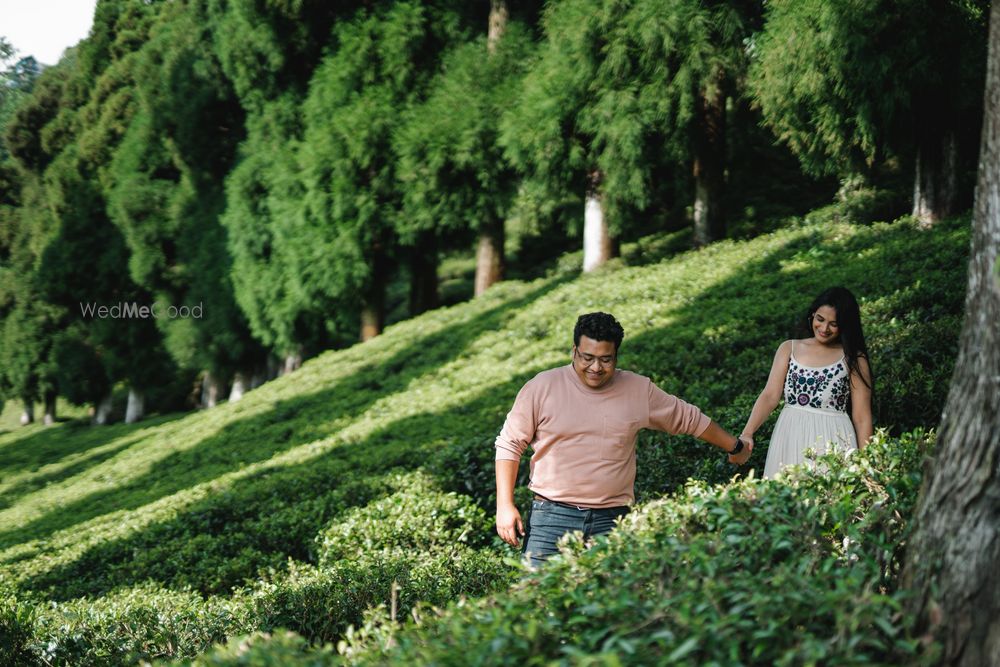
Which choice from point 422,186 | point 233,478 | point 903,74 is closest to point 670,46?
point 903,74

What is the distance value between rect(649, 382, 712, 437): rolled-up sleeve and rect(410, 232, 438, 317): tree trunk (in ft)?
61.0

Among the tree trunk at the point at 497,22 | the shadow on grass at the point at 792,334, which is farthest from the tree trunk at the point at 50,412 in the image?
the shadow on grass at the point at 792,334

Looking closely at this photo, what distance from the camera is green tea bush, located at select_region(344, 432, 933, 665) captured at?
263 centimetres

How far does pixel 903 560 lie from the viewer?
3305 mm

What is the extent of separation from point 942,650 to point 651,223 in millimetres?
20766

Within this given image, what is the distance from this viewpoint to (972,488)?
2977 millimetres

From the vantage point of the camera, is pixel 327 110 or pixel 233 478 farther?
pixel 327 110

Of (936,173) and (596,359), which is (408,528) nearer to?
(596,359)

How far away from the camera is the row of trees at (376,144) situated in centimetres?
1288

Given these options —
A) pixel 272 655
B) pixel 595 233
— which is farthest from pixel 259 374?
pixel 272 655

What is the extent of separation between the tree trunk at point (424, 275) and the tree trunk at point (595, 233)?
5771 mm

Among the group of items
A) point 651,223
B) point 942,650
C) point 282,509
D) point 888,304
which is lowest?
point 282,509

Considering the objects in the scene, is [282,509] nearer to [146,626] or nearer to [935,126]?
[146,626]

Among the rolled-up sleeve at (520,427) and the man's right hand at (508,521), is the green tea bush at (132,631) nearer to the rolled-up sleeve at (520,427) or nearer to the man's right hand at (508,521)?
the man's right hand at (508,521)
